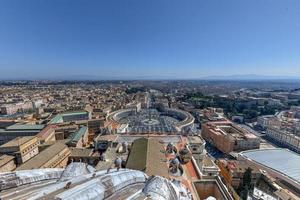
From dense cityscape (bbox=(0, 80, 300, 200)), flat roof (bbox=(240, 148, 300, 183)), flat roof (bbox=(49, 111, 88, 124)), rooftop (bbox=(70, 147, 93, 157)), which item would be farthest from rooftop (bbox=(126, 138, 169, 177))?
flat roof (bbox=(49, 111, 88, 124))

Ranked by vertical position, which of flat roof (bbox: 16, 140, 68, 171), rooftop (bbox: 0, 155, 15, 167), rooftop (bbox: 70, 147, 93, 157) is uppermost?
flat roof (bbox: 16, 140, 68, 171)

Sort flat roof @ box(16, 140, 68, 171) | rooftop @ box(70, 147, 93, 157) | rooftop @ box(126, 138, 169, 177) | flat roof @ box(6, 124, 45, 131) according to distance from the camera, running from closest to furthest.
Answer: rooftop @ box(126, 138, 169, 177) < flat roof @ box(16, 140, 68, 171) < rooftop @ box(70, 147, 93, 157) < flat roof @ box(6, 124, 45, 131)

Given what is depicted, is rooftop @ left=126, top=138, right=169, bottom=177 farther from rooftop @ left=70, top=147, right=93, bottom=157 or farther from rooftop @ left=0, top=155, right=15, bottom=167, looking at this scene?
rooftop @ left=0, top=155, right=15, bottom=167

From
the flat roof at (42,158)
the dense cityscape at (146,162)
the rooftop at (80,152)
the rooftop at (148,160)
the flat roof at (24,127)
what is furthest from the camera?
the flat roof at (24,127)

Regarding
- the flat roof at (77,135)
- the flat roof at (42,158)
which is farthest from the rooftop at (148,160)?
the flat roof at (77,135)

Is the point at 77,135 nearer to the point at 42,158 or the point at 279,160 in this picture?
the point at 42,158

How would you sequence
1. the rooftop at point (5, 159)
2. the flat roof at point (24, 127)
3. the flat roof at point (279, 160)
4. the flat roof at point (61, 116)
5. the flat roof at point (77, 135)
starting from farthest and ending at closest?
1. the flat roof at point (61, 116)
2. the flat roof at point (24, 127)
3. the flat roof at point (77, 135)
4. the flat roof at point (279, 160)
5. the rooftop at point (5, 159)

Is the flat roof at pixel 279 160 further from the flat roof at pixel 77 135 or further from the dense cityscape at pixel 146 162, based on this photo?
the flat roof at pixel 77 135

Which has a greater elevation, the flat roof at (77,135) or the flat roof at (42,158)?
the flat roof at (42,158)

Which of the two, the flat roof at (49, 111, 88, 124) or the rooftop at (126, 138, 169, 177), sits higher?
the rooftop at (126, 138, 169, 177)

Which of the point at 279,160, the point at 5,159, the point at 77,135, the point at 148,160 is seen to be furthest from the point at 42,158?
the point at 279,160
